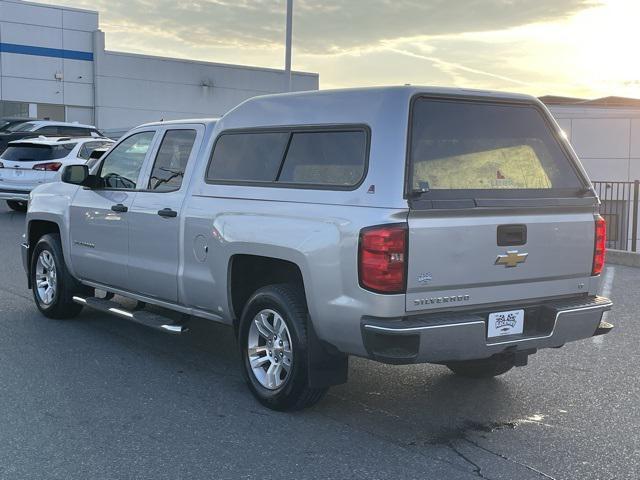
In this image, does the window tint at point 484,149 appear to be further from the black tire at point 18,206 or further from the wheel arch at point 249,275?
the black tire at point 18,206

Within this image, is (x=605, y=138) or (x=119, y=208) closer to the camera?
(x=119, y=208)

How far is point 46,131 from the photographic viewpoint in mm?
24031

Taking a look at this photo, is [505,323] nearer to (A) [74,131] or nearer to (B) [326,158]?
(B) [326,158]

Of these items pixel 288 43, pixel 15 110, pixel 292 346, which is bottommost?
pixel 292 346

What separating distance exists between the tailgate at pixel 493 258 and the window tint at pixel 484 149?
263mm

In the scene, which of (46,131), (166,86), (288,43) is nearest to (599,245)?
(288,43)

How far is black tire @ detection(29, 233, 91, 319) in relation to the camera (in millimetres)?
7359

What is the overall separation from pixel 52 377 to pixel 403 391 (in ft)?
8.45

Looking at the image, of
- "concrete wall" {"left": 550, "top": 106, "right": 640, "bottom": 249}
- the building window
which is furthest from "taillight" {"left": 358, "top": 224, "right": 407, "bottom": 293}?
the building window

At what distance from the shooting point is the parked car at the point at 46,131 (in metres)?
23.3

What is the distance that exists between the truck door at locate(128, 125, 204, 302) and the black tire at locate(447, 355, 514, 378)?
2.23m

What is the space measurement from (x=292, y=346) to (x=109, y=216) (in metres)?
2.59

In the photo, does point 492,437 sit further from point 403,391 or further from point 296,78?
point 296,78

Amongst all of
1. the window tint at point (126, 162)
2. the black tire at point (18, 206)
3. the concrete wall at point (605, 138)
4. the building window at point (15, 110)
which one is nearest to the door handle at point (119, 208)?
the window tint at point (126, 162)
